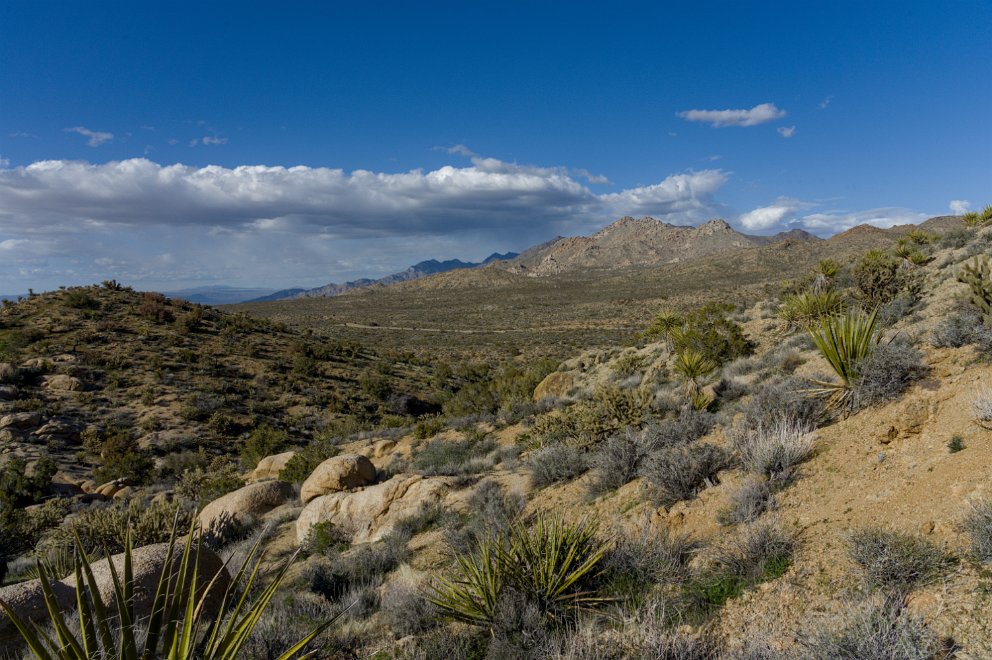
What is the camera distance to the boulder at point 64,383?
18.7 m

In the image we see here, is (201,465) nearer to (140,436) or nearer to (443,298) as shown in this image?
(140,436)

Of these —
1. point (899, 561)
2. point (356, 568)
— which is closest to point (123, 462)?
point (356, 568)

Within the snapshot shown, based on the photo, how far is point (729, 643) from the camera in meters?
3.30

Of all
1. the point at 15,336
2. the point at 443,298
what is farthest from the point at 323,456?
the point at 443,298

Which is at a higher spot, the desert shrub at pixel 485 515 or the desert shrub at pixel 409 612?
the desert shrub at pixel 409 612

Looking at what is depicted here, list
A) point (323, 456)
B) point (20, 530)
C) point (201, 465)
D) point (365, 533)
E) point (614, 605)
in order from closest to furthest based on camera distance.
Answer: point (614, 605), point (365, 533), point (20, 530), point (323, 456), point (201, 465)

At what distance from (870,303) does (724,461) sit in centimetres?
1025

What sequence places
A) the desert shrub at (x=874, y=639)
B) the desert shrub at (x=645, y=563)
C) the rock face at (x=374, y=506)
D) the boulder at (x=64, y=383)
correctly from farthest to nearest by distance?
1. the boulder at (x=64, y=383)
2. the rock face at (x=374, y=506)
3. the desert shrub at (x=645, y=563)
4. the desert shrub at (x=874, y=639)

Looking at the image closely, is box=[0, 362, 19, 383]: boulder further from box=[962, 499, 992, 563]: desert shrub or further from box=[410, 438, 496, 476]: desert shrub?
box=[962, 499, 992, 563]: desert shrub

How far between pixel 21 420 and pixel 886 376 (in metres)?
22.5

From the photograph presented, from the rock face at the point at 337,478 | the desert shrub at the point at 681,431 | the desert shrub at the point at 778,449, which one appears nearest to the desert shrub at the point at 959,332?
the desert shrub at the point at 778,449

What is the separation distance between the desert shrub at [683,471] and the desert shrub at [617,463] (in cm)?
55

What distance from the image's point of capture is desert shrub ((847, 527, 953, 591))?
10.7 feet

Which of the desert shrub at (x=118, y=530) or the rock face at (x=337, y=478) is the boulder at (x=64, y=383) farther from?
the rock face at (x=337, y=478)
